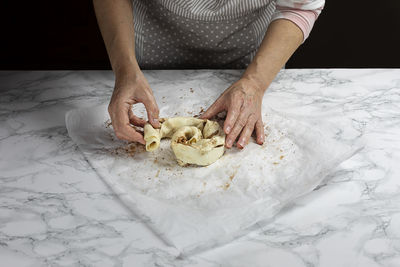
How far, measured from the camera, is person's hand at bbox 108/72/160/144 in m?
1.10

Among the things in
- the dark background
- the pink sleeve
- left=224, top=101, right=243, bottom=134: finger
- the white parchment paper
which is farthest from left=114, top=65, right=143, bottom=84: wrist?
the dark background

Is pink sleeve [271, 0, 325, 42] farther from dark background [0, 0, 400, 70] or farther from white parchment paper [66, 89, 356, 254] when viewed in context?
dark background [0, 0, 400, 70]

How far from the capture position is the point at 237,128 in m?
1.12

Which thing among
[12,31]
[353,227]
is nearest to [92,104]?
[353,227]

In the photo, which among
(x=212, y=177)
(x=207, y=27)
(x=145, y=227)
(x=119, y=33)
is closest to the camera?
(x=145, y=227)

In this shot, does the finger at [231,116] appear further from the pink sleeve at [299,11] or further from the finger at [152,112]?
the pink sleeve at [299,11]

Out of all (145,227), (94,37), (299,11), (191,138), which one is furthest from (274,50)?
(94,37)

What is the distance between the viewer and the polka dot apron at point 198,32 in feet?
4.53

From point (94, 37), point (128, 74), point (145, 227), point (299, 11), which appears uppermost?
point (299, 11)

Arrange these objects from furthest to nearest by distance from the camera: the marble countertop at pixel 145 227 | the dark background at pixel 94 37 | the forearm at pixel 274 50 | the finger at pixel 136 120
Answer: the dark background at pixel 94 37 → the forearm at pixel 274 50 → the finger at pixel 136 120 → the marble countertop at pixel 145 227

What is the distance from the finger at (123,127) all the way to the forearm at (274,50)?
0.35 m

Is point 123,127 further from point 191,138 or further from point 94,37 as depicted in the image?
point 94,37

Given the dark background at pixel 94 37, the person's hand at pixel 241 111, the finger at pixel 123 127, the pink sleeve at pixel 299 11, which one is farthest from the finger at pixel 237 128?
the dark background at pixel 94 37

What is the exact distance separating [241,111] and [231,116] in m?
0.03
